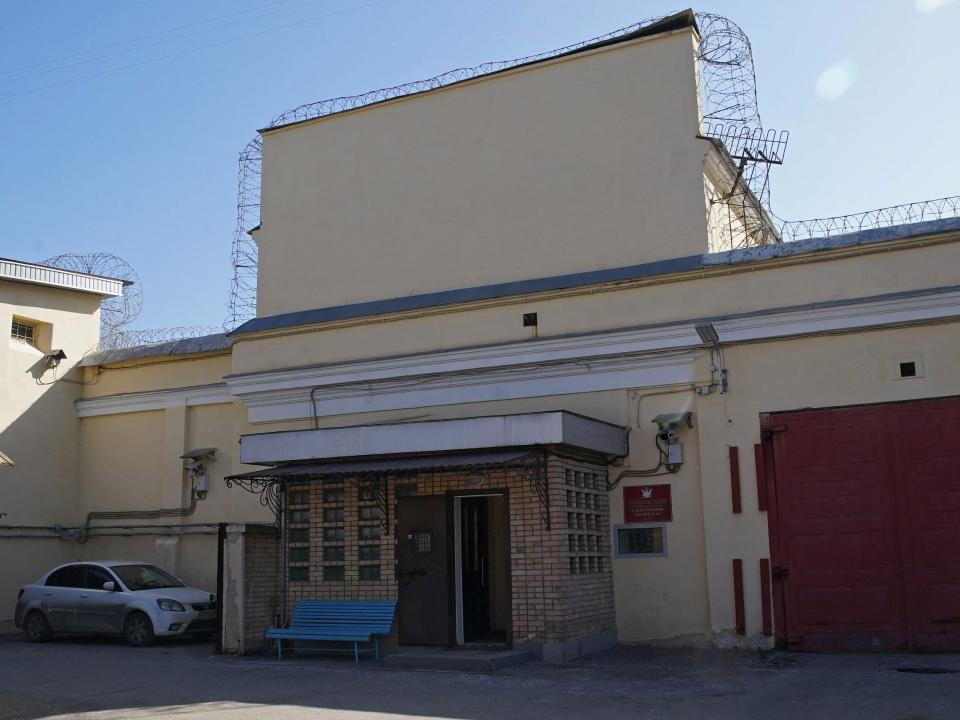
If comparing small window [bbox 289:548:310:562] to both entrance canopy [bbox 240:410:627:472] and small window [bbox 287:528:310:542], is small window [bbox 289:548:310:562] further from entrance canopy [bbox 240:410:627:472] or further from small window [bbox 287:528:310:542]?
entrance canopy [bbox 240:410:627:472]

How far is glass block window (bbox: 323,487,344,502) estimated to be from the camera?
16.2 meters

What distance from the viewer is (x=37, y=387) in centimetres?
2141

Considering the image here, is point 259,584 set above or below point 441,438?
below

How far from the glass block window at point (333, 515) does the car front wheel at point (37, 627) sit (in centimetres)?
627

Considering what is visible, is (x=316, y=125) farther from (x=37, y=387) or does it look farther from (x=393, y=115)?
(x=37, y=387)

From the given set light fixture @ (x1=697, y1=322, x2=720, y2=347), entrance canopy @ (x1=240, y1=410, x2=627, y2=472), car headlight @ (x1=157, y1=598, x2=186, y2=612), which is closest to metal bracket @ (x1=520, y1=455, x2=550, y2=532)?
entrance canopy @ (x1=240, y1=410, x2=627, y2=472)

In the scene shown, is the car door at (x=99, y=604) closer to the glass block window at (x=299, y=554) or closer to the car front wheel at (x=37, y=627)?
the car front wheel at (x=37, y=627)

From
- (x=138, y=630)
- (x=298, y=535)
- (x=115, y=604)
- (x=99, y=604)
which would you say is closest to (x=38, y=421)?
(x=99, y=604)

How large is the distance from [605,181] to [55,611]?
12518mm

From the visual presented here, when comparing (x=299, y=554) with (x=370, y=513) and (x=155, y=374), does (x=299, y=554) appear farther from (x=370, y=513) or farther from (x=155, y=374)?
(x=155, y=374)

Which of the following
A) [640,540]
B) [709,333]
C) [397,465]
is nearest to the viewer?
[397,465]

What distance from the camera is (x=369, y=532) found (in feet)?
52.0

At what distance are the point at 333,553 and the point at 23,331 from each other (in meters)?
9.86

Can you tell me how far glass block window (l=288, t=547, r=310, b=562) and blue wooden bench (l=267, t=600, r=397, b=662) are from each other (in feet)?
2.54
